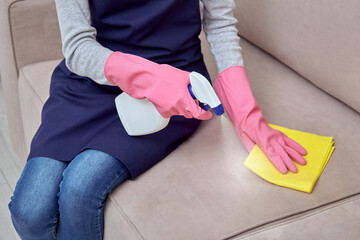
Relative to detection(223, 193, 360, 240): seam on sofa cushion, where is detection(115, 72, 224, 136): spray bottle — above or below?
above

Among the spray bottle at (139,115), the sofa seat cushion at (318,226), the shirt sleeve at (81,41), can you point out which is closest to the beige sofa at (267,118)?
the sofa seat cushion at (318,226)

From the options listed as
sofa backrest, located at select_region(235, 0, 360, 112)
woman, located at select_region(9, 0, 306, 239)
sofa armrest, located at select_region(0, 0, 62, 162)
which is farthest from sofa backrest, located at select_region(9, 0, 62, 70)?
sofa backrest, located at select_region(235, 0, 360, 112)

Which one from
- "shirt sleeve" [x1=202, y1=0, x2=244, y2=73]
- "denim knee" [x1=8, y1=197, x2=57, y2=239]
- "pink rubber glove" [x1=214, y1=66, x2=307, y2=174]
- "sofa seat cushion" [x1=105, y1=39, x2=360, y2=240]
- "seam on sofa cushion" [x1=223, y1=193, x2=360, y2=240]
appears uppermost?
"shirt sleeve" [x1=202, y1=0, x2=244, y2=73]

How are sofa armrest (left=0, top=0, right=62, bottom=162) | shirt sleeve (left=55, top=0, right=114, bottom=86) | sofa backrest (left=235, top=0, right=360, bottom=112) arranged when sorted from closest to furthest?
shirt sleeve (left=55, top=0, right=114, bottom=86), sofa backrest (left=235, top=0, right=360, bottom=112), sofa armrest (left=0, top=0, right=62, bottom=162)

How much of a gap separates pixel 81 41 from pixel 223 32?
382 millimetres

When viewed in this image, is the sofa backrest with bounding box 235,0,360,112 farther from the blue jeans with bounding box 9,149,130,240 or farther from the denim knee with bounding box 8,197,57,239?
the denim knee with bounding box 8,197,57,239

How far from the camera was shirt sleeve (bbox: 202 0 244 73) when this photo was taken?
45.3 inches

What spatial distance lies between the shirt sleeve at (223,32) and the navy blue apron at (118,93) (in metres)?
0.07

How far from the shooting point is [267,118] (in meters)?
1.17

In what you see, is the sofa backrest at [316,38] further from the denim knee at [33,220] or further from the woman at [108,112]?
the denim knee at [33,220]

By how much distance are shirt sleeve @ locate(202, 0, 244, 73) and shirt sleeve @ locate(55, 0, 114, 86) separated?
1.04 feet

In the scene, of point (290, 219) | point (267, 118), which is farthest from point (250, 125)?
point (290, 219)

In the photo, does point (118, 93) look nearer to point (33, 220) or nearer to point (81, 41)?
point (81, 41)

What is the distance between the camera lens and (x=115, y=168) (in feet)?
3.12
